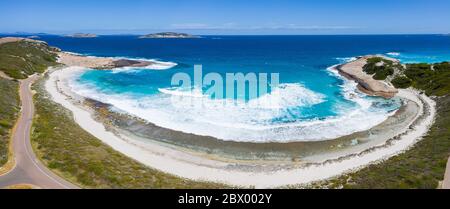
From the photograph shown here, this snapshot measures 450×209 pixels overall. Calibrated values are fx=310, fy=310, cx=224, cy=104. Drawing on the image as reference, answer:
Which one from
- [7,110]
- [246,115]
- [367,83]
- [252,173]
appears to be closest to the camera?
[252,173]

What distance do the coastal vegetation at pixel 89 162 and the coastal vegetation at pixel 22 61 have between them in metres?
33.5

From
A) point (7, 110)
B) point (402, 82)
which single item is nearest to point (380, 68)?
point (402, 82)

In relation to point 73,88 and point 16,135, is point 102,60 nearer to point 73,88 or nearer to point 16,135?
point 73,88

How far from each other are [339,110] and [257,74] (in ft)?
108

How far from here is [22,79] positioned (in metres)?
56.6

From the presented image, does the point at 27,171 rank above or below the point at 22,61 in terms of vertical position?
below

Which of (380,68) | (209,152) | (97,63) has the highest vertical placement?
(380,68)

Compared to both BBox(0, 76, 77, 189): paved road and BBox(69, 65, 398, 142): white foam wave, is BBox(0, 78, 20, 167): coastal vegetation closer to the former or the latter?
BBox(0, 76, 77, 189): paved road

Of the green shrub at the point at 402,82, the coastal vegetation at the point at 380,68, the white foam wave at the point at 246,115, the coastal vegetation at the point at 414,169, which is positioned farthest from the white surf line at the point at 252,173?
the coastal vegetation at the point at 380,68

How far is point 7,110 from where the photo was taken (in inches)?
1350

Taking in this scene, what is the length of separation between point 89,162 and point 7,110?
17893mm

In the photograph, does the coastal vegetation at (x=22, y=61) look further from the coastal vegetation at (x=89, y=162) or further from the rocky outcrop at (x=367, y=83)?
the rocky outcrop at (x=367, y=83)

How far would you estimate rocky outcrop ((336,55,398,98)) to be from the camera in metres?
53.1

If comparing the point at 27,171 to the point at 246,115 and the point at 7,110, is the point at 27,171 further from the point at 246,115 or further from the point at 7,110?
the point at 246,115
